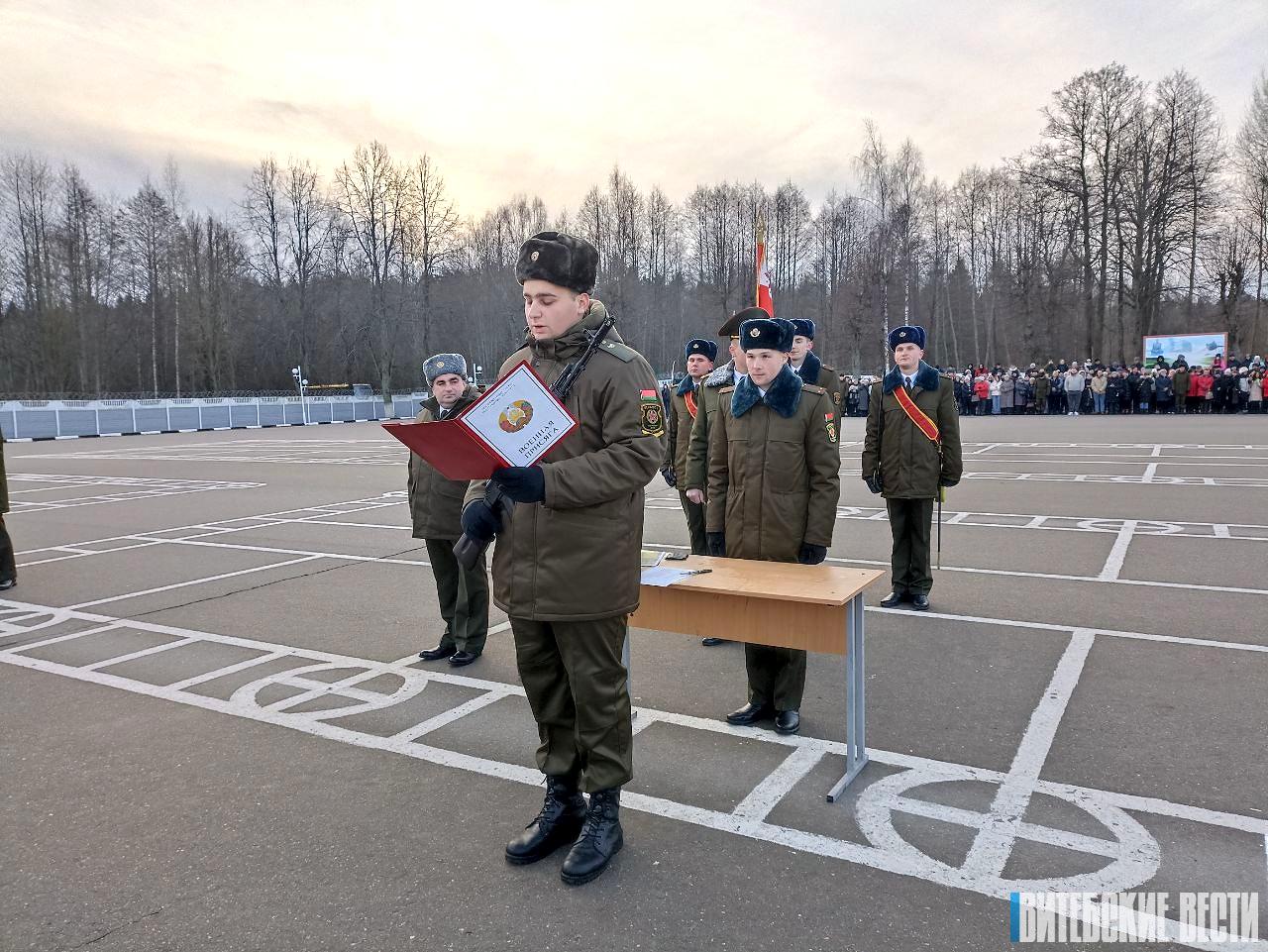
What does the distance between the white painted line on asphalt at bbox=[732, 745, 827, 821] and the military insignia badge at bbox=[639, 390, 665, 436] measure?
168 centimetres

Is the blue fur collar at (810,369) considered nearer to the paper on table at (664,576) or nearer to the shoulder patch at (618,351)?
the paper on table at (664,576)

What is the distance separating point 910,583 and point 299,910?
17.3 ft

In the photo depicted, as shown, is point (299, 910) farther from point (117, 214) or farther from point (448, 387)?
point (117, 214)

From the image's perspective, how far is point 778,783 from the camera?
12.9 ft

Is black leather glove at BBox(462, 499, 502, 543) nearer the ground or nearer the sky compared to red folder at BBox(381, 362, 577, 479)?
nearer the ground

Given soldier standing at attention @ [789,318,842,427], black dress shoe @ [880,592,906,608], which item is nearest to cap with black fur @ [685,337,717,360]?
soldier standing at attention @ [789,318,842,427]

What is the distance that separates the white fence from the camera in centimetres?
3509

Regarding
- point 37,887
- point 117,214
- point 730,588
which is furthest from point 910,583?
point 117,214

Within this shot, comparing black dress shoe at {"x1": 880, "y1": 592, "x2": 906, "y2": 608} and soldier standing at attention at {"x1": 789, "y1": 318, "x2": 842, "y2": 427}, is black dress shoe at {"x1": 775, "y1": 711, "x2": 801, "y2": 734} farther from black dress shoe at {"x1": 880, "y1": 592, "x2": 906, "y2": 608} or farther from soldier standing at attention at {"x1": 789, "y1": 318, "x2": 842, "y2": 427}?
black dress shoe at {"x1": 880, "y1": 592, "x2": 906, "y2": 608}

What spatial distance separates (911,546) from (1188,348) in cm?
3534

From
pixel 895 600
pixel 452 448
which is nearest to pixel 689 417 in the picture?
pixel 895 600

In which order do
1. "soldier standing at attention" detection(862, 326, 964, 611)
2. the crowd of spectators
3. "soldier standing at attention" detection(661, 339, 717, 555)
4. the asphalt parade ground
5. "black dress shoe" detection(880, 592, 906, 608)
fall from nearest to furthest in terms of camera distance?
the asphalt parade ground
"soldier standing at attention" detection(862, 326, 964, 611)
"black dress shoe" detection(880, 592, 906, 608)
"soldier standing at attention" detection(661, 339, 717, 555)
the crowd of spectators

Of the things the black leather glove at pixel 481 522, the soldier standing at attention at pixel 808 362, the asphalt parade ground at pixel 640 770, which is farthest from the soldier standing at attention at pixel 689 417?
the black leather glove at pixel 481 522

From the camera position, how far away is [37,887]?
3209mm
